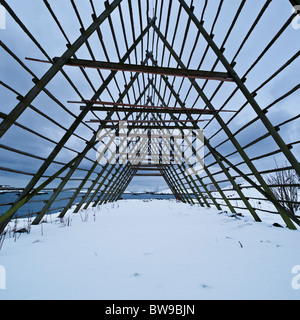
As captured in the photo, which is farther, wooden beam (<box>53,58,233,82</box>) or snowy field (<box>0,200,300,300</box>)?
wooden beam (<box>53,58,233,82</box>)

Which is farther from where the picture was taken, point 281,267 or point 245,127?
point 245,127

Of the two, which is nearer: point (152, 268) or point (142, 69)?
point (152, 268)

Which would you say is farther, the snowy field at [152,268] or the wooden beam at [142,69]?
the wooden beam at [142,69]

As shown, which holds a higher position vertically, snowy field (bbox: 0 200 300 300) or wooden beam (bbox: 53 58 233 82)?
wooden beam (bbox: 53 58 233 82)

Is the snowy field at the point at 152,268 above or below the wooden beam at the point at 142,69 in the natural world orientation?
below

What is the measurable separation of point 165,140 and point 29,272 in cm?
727

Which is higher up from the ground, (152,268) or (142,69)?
(142,69)

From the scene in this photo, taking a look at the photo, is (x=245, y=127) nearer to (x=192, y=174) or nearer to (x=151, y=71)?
(x=151, y=71)

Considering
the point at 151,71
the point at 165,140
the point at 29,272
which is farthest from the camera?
the point at 165,140

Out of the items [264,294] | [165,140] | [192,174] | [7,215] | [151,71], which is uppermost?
[165,140]

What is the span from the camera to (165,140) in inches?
319

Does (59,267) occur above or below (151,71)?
below
